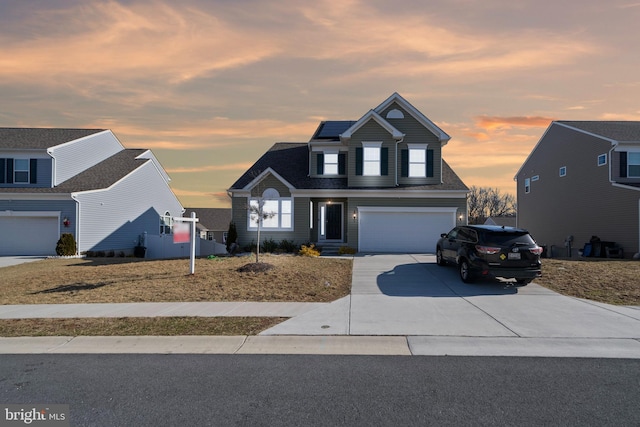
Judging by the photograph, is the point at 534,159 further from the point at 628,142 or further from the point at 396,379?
the point at 396,379

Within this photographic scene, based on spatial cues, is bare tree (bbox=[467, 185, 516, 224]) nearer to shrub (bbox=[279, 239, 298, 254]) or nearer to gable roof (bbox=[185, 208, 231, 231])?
gable roof (bbox=[185, 208, 231, 231])

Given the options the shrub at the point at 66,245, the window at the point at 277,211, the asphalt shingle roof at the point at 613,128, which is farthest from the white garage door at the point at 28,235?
the asphalt shingle roof at the point at 613,128

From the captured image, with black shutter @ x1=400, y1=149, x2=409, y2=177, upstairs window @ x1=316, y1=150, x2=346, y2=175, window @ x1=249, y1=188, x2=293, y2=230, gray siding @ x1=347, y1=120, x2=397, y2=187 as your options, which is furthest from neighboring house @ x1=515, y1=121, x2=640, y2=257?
window @ x1=249, y1=188, x2=293, y2=230

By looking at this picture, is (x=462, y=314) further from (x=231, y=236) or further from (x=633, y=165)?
(x=633, y=165)

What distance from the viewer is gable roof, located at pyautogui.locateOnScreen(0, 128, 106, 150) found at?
26.7 meters

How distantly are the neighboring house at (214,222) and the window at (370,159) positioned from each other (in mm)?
36608

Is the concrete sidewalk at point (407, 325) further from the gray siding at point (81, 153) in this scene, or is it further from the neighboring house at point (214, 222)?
the neighboring house at point (214, 222)

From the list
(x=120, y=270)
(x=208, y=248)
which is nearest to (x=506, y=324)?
(x=120, y=270)

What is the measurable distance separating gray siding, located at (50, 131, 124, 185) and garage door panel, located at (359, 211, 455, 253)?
63.0 ft

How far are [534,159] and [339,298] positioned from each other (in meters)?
29.7

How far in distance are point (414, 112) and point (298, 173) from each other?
293 inches

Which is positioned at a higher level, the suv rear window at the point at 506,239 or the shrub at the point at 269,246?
the suv rear window at the point at 506,239

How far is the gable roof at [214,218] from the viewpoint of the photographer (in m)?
58.2

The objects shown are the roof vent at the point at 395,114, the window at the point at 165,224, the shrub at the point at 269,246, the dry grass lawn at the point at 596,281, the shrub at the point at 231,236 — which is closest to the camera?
the dry grass lawn at the point at 596,281
